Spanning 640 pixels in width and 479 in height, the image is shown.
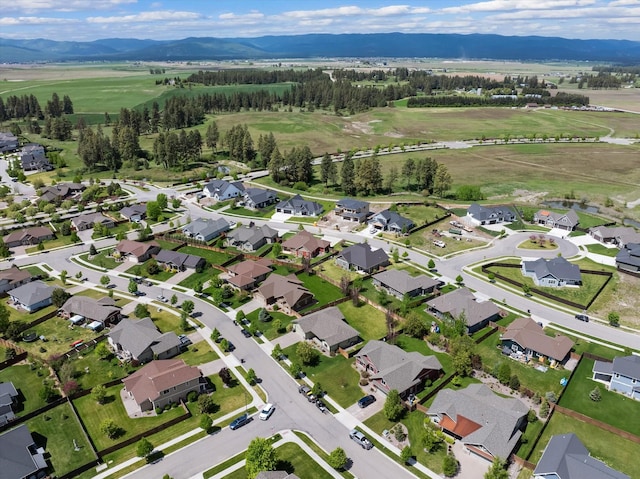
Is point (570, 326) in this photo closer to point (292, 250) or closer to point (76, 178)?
point (292, 250)

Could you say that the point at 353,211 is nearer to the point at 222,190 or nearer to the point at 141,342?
the point at 222,190

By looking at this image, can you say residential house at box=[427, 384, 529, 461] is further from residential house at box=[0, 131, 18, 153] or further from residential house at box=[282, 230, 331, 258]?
residential house at box=[0, 131, 18, 153]

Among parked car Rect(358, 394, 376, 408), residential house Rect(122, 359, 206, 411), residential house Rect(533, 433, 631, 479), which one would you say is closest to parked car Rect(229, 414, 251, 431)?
residential house Rect(122, 359, 206, 411)

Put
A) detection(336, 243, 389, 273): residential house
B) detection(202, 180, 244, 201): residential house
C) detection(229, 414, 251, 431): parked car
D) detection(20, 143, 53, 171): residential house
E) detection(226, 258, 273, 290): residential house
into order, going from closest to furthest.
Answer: detection(229, 414, 251, 431): parked car, detection(226, 258, 273, 290): residential house, detection(336, 243, 389, 273): residential house, detection(202, 180, 244, 201): residential house, detection(20, 143, 53, 171): residential house

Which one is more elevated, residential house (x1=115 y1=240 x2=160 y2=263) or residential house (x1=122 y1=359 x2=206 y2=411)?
residential house (x1=115 y1=240 x2=160 y2=263)

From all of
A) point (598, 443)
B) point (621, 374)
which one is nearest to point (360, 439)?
point (598, 443)

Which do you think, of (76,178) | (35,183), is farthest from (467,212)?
(35,183)

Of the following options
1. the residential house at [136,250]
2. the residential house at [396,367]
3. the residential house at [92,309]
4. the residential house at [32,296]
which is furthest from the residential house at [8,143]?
the residential house at [396,367]
